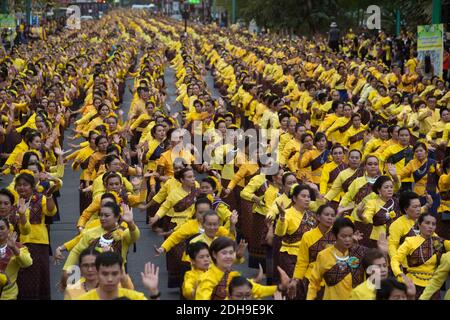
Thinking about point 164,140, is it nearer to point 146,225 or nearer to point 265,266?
point 146,225

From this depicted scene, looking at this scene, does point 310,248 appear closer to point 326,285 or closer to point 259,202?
point 326,285

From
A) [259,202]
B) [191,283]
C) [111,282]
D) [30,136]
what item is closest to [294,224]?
[259,202]

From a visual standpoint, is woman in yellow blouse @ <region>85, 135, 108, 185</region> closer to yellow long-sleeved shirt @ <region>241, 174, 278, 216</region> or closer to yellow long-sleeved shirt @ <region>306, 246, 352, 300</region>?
yellow long-sleeved shirt @ <region>241, 174, 278, 216</region>

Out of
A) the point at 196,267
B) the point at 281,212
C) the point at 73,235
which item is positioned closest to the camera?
the point at 196,267

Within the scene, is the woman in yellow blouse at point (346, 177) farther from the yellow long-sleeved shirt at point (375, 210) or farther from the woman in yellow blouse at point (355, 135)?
the woman in yellow blouse at point (355, 135)

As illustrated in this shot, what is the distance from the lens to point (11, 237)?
843 centimetres

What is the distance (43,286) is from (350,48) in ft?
92.2

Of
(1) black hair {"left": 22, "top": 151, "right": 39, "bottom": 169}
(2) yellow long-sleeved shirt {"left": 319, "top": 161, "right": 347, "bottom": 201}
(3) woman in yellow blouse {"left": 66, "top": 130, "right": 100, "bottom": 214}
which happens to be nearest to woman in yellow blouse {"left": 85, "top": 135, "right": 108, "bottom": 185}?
(3) woman in yellow blouse {"left": 66, "top": 130, "right": 100, "bottom": 214}

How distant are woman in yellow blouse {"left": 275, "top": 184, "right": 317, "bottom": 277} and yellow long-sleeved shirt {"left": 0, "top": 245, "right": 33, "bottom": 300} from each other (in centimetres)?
220

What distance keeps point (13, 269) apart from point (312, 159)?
503cm

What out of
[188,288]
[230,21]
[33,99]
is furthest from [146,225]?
[230,21]

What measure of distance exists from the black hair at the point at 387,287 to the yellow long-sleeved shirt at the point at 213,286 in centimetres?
86

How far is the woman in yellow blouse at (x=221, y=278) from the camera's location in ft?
24.5

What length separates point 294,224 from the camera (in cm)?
927
